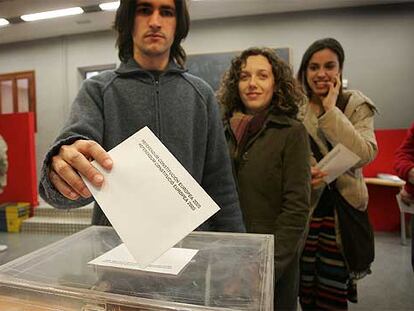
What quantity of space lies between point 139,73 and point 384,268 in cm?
120

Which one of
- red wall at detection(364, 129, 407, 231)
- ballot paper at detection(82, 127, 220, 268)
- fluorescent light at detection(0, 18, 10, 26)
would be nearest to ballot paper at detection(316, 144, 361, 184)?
red wall at detection(364, 129, 407, 231)

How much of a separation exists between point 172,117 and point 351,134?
60 centimetres

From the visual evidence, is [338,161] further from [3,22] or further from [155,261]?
[3,22]

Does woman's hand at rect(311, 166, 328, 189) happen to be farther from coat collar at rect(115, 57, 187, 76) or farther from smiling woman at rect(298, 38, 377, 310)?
coat collar at rect(115, 57, 187, 76)

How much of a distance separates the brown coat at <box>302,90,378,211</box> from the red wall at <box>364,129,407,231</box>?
0.42 m

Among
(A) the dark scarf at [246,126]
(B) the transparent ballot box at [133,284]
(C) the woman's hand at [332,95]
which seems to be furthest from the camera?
(C) the woman's hand at [332,95]

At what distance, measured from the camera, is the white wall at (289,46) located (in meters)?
1.36

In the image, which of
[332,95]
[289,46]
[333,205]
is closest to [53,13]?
[332,95]

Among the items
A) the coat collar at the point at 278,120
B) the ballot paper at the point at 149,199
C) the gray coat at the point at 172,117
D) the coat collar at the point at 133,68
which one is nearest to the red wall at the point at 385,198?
the coat collar at the point at 278,120

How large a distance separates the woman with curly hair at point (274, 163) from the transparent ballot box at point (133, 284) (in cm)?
41

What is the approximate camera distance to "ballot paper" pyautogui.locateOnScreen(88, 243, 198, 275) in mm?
298

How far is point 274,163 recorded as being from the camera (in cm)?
78

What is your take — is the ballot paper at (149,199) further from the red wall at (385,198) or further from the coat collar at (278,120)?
the red wall at (385,198)

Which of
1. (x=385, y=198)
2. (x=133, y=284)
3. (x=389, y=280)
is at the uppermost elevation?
(x=133, y=284)
